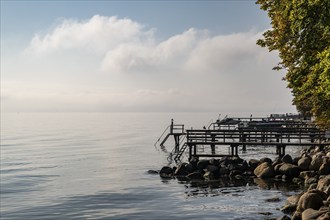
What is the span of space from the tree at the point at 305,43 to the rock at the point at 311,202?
13.1 feet

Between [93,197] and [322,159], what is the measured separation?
14.3 meters

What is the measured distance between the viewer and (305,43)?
54.6 ft

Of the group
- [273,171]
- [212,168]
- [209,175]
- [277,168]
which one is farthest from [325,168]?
[212,168]

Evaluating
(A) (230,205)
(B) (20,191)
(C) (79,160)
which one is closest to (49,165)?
(C) (79,160)

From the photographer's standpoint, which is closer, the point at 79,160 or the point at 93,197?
the point at 93,197

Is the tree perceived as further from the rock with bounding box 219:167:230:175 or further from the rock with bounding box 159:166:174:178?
the rock with bounding box 159:166:174:178

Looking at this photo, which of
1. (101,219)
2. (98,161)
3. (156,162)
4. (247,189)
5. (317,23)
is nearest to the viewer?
(317,23)

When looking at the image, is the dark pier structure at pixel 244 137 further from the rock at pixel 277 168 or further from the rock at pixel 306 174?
the rock at pixel 306 174

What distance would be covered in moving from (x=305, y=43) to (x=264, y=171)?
1274 centimetres

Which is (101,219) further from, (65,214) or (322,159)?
(322,159)

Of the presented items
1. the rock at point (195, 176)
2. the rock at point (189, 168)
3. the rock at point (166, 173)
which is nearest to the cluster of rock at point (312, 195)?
the rock at point (195, 176)

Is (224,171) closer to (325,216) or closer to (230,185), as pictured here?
(230,185)

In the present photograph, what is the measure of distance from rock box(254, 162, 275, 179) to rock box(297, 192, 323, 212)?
1084cm

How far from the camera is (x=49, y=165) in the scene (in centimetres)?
4312
